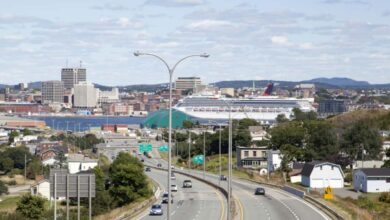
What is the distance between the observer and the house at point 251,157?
115m

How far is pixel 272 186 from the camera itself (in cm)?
8094

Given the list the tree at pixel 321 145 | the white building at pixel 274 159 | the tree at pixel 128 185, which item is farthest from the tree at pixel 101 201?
the tree at pixel 321 145

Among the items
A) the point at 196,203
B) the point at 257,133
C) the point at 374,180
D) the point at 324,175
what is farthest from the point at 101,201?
the point at 257,133

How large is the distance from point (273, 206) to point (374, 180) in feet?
62.8

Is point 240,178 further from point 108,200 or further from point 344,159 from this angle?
point 108,200

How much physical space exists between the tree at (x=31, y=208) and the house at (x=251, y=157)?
56.7 m

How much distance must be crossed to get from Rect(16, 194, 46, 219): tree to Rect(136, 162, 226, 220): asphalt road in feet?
23.8

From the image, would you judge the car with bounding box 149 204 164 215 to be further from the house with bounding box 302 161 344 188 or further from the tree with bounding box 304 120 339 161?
the tree with bounding box 304 120 339 161

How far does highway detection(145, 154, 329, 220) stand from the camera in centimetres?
5294

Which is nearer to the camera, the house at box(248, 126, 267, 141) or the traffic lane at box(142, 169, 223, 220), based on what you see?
the traffic lane at box(142, 169, 223, 220)

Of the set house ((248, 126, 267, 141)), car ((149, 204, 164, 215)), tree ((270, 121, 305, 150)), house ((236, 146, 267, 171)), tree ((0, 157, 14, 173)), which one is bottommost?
tree ((0, 157, 14, 173))

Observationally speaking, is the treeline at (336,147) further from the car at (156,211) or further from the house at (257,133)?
the car at (156,211)

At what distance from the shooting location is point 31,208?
58844 mm

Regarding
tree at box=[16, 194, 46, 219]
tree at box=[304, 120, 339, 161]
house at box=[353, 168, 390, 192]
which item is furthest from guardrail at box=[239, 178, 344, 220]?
tree at box=[304, 120, 339, 161]
